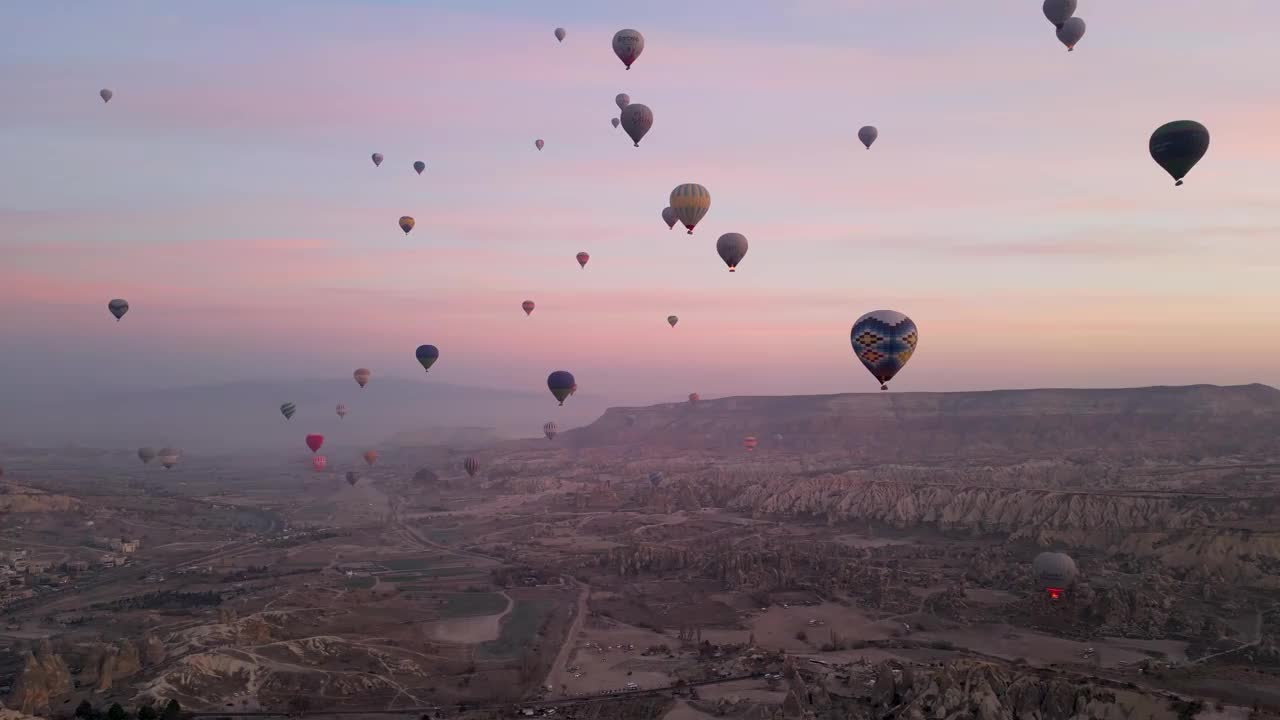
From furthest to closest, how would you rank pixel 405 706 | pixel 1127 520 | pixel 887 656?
pixel 1127 520 < pixel 887 656 < pixel 405 706

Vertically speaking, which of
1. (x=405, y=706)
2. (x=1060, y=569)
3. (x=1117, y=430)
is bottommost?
(x=405, y=706)

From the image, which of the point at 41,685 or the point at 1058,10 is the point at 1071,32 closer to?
the point at 1058,10

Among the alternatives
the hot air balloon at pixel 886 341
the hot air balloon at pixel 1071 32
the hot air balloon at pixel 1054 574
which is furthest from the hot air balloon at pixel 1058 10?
the hot air balloon at pixel 1054 574

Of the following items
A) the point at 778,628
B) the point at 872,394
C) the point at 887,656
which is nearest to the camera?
the point at 887,656

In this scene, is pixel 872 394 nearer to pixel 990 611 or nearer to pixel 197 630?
pixel 990 611

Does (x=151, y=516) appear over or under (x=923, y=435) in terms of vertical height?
under

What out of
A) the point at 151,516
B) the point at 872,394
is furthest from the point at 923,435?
the point at 151,516
